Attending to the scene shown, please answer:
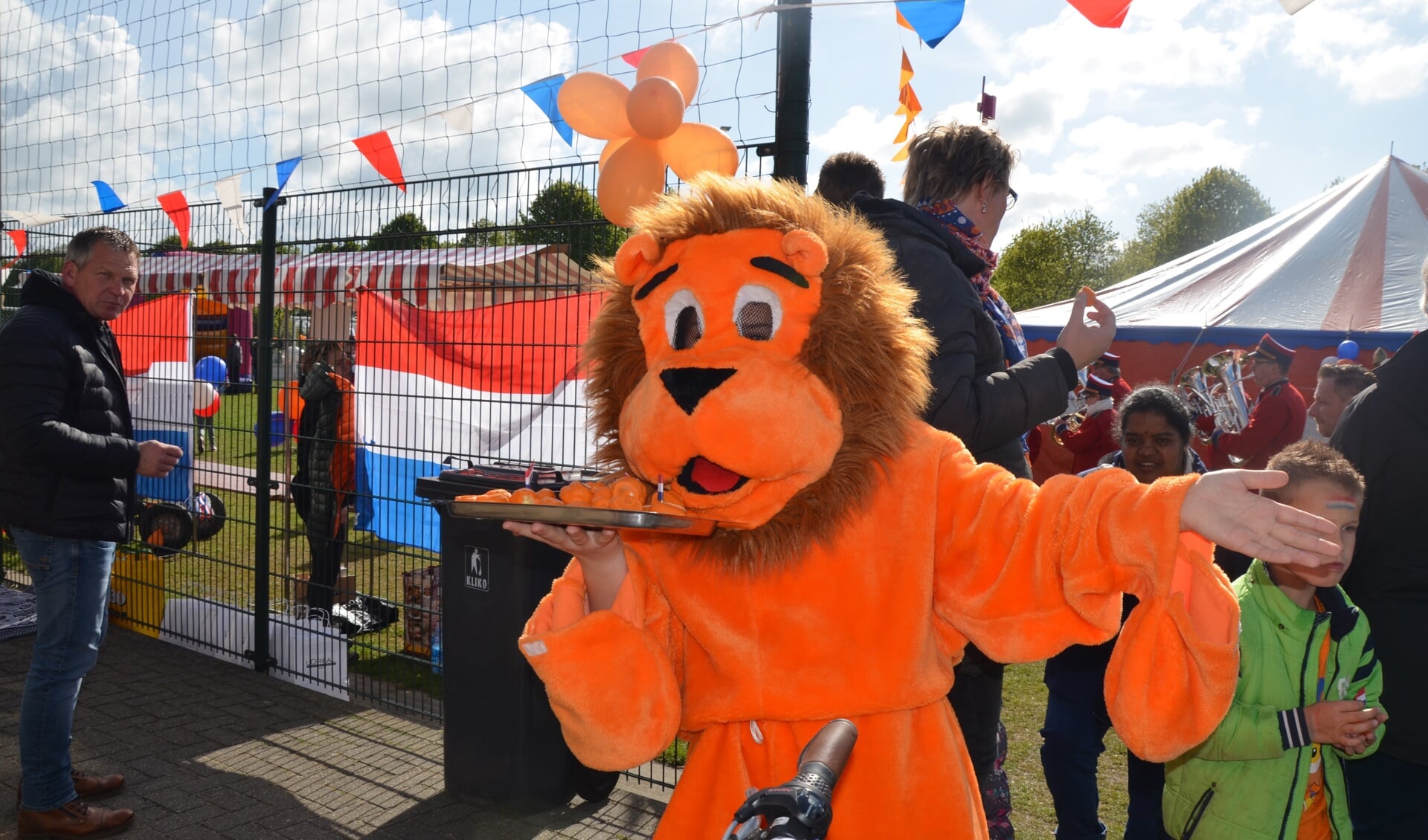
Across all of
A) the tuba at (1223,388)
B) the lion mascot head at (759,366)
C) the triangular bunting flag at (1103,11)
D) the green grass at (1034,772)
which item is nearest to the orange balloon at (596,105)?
the triangular bunting flag at (1103,11)

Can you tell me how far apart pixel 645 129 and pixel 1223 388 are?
25.0 feet

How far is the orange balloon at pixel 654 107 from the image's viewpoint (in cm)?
321

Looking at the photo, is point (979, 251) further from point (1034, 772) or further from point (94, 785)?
point (94, 785)

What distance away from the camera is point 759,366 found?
1.68 m

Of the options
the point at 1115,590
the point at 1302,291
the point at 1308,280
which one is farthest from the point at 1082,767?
the point at 1308,280

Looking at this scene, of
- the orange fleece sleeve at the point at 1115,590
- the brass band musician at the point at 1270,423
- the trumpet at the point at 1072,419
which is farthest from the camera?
the brass band musician at the point at 1270,423

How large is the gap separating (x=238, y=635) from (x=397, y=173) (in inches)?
121

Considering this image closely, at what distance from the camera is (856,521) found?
5.69 feet

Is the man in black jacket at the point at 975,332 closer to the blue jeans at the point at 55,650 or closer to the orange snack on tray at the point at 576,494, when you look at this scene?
the orange snack on tray at the point at 576,494

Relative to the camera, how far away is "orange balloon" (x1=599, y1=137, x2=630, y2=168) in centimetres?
349

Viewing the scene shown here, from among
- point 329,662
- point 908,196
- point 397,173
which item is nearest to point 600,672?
point 908,196

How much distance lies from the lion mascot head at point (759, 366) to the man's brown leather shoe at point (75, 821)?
10.5 ft

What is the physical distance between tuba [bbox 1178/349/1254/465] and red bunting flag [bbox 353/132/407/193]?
631cm

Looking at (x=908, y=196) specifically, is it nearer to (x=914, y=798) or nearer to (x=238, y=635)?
(x=914, y=798)
